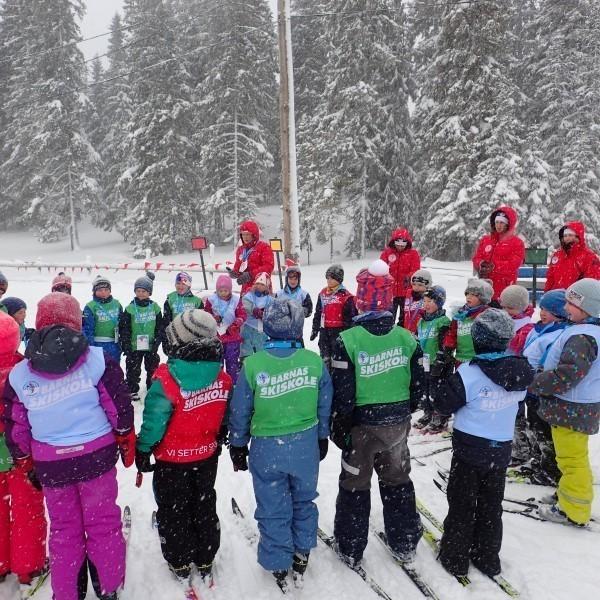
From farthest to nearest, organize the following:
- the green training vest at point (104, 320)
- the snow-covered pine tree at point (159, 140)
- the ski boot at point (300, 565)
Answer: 1. the snow-covered pine tree at point (159, 140)
2. the green training vest at point (104, 320)
3. the ski boot at point (300, 565)

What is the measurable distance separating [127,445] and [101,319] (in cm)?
392

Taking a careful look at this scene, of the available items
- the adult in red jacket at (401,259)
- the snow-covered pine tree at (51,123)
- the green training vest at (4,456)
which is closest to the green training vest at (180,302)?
the adult in red jacket at (401,259)

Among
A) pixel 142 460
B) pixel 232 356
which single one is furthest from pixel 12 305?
pixel 232 356

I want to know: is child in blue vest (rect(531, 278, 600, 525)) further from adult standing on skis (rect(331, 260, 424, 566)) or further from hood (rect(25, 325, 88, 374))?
hood (rect(25, 325, 88, 374))

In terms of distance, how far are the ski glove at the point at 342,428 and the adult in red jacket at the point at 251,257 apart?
→ 13.8 feet

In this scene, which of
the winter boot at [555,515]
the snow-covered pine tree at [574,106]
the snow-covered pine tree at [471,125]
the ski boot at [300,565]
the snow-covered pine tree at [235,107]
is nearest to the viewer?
the ski boot at [300,565]

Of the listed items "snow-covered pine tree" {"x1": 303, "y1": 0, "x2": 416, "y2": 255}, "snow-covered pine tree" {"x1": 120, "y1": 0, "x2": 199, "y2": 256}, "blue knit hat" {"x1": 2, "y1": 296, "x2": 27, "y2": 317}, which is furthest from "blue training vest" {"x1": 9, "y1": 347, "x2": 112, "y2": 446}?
"snow-covered pine tree" {"x1": 120, "y1": 0, "x2": 199, "y2": 256}

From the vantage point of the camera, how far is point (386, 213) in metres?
22.4

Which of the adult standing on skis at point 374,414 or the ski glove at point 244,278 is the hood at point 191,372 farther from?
the ski glove at point 244,278

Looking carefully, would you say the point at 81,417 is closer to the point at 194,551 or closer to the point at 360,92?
the point at 194,551

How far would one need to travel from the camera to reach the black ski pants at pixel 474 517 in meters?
3.29

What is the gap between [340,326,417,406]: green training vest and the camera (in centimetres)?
332

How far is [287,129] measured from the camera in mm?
12023

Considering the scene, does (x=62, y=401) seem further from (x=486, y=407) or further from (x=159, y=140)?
(x=159, y=140)
